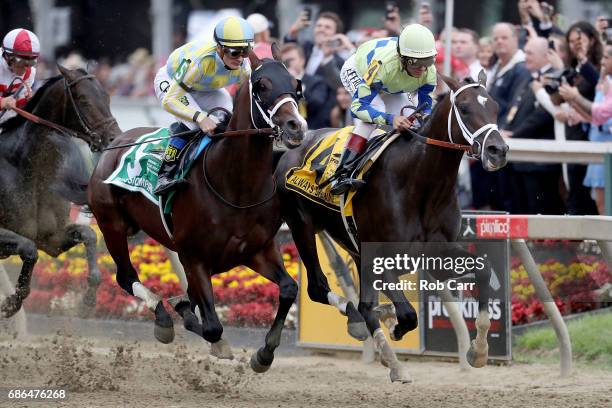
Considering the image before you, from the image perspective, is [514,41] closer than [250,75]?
No

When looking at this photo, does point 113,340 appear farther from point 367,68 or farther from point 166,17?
point 166,17

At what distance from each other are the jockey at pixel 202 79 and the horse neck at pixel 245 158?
257 millimetres

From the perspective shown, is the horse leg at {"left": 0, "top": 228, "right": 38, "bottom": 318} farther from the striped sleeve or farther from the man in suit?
the man in suit

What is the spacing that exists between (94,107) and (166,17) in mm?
13191

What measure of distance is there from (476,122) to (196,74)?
1906mm

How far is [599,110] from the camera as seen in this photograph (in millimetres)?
10156

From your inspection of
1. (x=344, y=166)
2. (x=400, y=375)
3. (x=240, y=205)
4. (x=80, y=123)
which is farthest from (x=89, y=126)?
(x=400, y=375)

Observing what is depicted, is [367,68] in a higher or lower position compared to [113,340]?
higher

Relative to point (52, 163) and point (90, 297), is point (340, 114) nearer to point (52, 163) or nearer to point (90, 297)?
point (52, 163)

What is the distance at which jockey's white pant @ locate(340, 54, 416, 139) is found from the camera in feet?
27.5

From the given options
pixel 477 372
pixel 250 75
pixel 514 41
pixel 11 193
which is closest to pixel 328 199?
pixel 250 75

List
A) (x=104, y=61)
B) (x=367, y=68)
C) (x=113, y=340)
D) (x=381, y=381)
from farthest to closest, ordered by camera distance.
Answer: (x=104, y=61) < (x=113, y=340) < (x=381, y=381) < (x=367, y=68)

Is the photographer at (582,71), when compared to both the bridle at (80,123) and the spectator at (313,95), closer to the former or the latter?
the spectator at (313,95)

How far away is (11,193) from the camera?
374 inches
